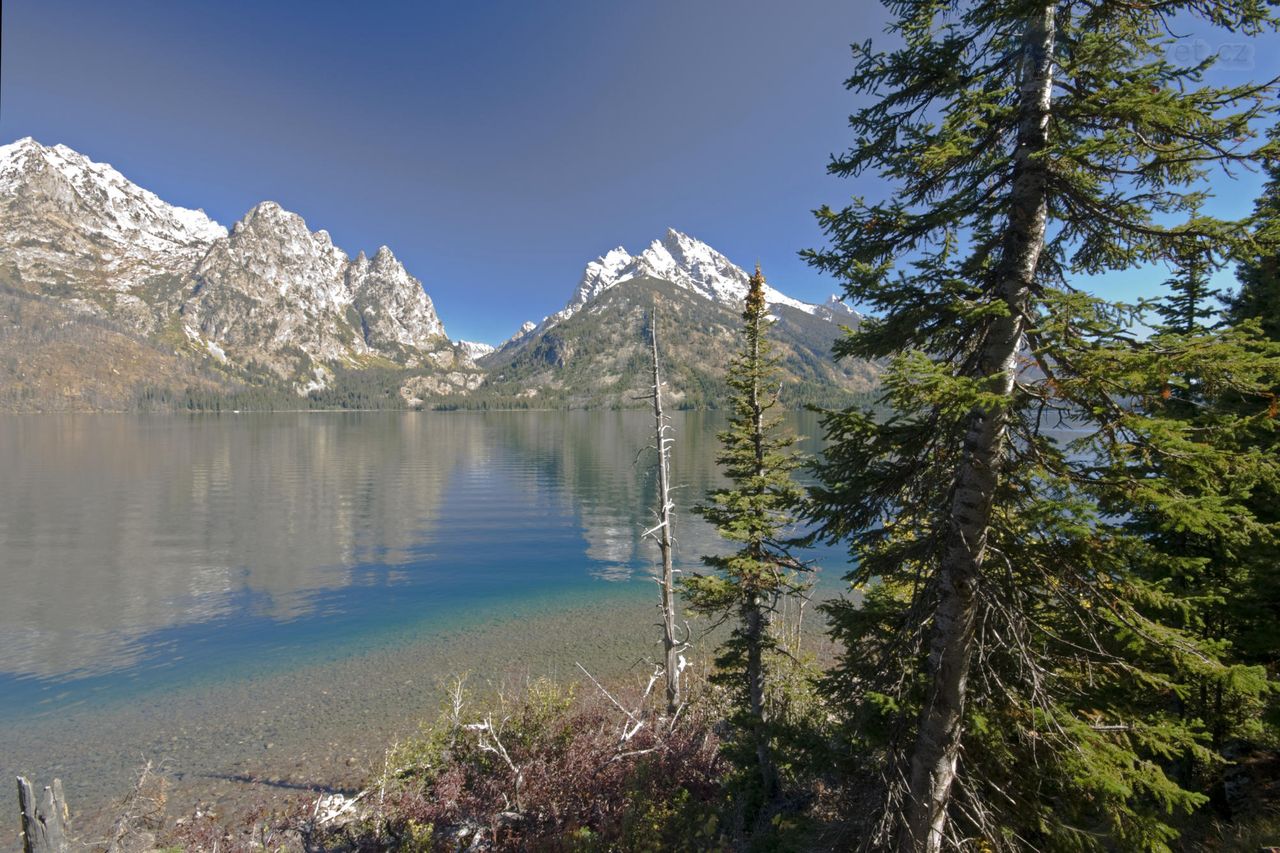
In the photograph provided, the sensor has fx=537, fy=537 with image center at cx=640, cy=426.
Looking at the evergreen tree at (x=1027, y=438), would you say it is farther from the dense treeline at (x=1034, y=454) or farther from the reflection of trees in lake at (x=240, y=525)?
the reflection of trees in lake at (x=240, y=525)

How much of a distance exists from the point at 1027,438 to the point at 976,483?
690 mm

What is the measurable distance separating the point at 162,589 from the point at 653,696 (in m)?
36.3

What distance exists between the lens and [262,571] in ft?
136

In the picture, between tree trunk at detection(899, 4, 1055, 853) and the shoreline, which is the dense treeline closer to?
tree trunk at detection(899, 4, 1055, 853)

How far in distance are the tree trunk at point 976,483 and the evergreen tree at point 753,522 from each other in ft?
25.7

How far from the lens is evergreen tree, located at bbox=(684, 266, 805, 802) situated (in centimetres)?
1445

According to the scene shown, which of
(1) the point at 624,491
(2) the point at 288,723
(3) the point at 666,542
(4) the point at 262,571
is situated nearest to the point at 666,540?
(3) the point at 666,542

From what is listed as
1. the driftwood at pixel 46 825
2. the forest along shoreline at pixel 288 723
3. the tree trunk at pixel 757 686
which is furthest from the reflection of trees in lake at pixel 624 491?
the driftwood at pixel 46 825

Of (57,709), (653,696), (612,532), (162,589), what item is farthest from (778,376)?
(162,589)

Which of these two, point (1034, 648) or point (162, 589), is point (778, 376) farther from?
point (162, 589)

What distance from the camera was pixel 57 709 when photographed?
2311 centimetres

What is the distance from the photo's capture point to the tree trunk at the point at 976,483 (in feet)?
18.6

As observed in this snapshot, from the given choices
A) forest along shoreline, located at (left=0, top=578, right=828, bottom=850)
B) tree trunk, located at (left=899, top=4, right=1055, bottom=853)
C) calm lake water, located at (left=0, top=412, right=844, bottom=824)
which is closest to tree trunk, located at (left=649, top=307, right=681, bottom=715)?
calm lake water, located at (left=0, top=412, right=844, bottom=824)

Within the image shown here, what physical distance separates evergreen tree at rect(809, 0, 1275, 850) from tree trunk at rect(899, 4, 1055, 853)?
3 centimetres
